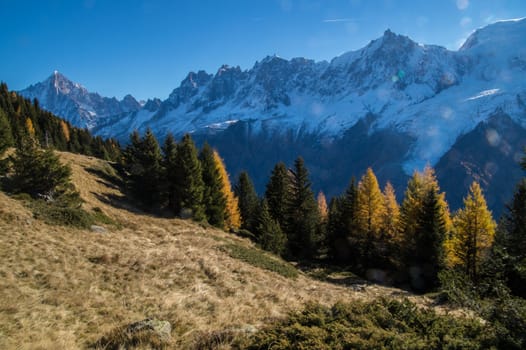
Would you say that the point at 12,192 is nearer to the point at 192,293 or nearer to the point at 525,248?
the point at 192,293

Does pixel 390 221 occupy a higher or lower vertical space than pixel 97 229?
lower

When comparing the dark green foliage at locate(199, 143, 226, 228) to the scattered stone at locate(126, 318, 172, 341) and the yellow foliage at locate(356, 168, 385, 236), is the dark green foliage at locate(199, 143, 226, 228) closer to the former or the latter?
the yellow foliage at locate(356, 168, 385, 236)

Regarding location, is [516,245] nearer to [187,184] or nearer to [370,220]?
[370,220]

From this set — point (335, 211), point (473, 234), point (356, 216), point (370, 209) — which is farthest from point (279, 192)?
point (473, 234)

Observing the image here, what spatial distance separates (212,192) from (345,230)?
19767 millimetres

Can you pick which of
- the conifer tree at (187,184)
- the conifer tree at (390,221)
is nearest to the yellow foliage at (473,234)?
the conifer tree at (390,221)

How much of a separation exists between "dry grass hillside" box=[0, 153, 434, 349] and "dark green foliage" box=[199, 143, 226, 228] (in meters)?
19.4

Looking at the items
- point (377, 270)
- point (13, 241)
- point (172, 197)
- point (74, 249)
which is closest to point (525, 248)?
point (74, 249)

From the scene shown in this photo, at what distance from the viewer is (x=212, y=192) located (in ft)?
142

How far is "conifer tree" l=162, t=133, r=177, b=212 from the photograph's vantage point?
38.8m

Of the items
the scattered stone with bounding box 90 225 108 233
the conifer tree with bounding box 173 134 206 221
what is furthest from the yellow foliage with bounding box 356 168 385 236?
the scattered stone with bounding box 90 225 108 233

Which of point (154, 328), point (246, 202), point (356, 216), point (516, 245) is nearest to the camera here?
point (154, 328)

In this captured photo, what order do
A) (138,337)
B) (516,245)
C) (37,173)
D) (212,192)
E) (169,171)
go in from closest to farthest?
(138,337) < (516,245) < (37,173) < (169,171) < (212,192)

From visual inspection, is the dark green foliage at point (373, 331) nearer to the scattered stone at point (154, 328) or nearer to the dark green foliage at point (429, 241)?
the scattered stone at point (154, 328)
